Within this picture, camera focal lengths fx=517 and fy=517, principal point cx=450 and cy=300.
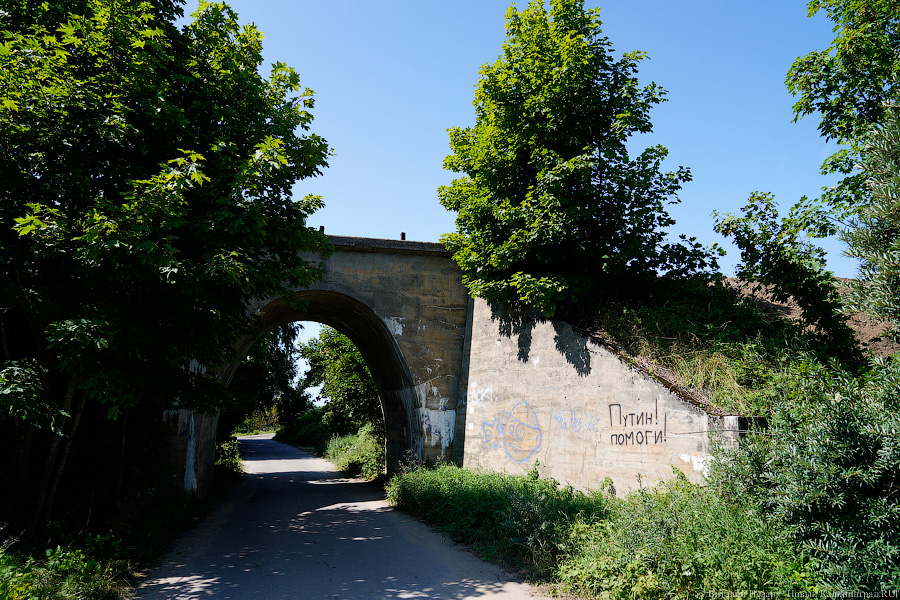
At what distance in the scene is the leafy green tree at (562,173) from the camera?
411 inches

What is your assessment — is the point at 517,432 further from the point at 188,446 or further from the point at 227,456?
the point at 227,456

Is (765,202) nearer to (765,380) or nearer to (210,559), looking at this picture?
(765,380)

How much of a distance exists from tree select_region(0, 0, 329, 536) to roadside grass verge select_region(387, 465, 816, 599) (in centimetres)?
462

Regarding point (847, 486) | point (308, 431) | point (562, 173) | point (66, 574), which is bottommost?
point (308, 431)

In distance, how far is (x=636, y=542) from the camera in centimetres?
533

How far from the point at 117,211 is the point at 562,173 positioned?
7599 millimetres

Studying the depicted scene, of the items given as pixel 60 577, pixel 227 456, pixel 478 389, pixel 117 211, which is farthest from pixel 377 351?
pixel 60 577

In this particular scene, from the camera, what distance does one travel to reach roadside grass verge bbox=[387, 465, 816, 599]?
4.64 metres

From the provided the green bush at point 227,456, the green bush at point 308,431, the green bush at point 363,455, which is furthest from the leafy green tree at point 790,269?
the green bush at point 308,431

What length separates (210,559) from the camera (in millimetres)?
7332

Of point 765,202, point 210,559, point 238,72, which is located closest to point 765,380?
point 765,202

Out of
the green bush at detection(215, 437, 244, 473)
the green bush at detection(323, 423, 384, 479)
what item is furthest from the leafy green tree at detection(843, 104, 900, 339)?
the green bush at detection(215, 437, 244, 473)

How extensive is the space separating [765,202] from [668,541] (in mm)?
7212

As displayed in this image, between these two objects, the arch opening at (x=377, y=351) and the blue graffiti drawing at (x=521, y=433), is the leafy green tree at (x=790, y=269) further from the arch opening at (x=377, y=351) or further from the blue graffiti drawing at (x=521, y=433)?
the arch opening at (x=377, y=351)
